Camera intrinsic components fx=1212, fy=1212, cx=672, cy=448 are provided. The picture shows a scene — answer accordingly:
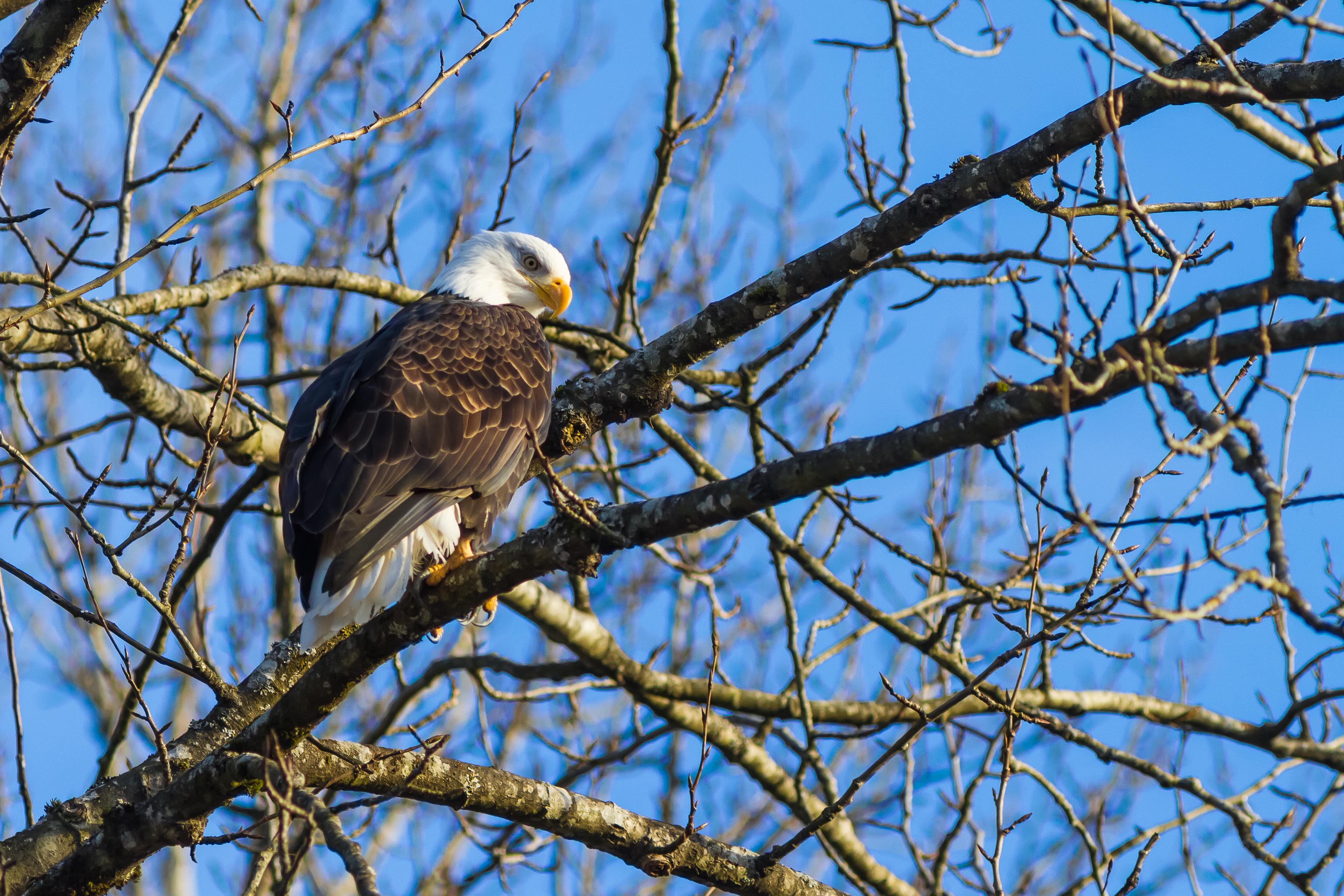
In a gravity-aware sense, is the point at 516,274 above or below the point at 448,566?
above

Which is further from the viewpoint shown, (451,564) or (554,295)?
(554,295)

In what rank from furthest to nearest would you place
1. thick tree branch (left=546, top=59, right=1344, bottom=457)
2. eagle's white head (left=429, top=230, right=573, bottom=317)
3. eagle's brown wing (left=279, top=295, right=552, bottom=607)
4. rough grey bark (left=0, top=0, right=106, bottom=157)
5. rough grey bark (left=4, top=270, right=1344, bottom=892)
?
eagle's white head (left=429, top=230, right=573, bottom=317) → eagle's brown wing (left=279, top=295, right=552, bottom=607) → rough grey bark (left=0, top=0, right=106, bottom=157) → thick tree branch (left=546, top=59, right=1344, bottom=457) → rough grey bark (left=4, top=270, right=1344, bottom=892)

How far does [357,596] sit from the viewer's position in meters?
3.96

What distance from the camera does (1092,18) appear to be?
4.57 m

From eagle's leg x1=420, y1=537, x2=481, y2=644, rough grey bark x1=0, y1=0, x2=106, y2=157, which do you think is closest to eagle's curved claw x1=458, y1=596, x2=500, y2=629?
eagle's leg x1=420, y1=537, x2=481, y2=644

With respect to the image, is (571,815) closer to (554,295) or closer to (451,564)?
(451,564)

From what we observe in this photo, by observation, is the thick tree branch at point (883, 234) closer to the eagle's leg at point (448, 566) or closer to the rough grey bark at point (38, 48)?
the eagle's leg at point (448, 566)

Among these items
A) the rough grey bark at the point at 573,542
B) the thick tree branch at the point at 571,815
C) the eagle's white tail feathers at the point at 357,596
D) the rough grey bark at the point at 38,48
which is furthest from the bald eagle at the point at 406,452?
the rough grey bark at the point at 38,48

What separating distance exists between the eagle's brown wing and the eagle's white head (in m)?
0.81

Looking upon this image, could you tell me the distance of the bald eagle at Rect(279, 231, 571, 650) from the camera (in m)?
3.96

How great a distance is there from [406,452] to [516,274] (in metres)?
1.80

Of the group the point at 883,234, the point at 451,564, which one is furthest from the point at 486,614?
the point at 883,234

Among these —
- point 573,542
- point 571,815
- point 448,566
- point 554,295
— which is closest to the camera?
point 573,542

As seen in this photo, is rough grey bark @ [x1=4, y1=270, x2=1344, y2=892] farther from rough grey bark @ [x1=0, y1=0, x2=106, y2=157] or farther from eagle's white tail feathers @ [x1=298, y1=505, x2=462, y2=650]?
rough grey bark @ [x1=0, y1=0, x2=106, y2=157]
